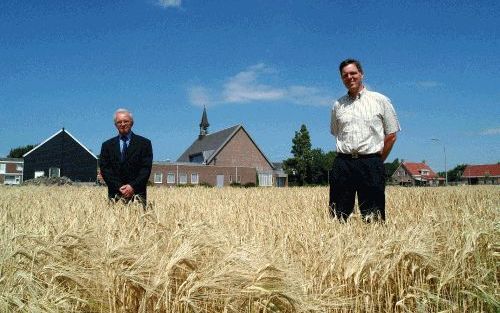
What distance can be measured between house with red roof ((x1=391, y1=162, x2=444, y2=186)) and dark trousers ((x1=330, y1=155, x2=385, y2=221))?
318ft

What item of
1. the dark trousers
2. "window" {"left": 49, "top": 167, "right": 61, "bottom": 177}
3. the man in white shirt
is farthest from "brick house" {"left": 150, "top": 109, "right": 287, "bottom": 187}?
the man in white shirt

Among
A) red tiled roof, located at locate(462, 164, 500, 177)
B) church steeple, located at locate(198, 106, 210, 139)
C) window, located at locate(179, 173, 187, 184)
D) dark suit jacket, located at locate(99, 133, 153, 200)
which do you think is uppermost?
church steeple, located at locate(198, 106, 210, 139)

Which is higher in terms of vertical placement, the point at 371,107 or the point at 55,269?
the point at 371,107

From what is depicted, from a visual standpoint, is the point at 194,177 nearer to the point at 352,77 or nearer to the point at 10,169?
the point at 10,169

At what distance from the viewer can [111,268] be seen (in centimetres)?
210

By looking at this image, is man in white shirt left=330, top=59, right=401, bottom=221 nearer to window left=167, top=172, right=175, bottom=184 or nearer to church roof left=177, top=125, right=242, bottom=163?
window left=167, top=172, right=175, bottom=184

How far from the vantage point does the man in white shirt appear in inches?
184

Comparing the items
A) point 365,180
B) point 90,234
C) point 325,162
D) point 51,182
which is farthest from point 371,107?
point 325,162

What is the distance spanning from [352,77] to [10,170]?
70664 millimetres

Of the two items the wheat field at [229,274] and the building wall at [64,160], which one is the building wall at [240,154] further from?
the wheat field at [229,274]

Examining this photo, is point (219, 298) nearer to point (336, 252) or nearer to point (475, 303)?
point (336, 252)

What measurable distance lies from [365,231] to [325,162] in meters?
54.3

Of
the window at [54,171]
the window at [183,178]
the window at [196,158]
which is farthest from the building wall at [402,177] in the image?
the window at [54,171]

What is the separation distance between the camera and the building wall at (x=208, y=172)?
52312 mm
